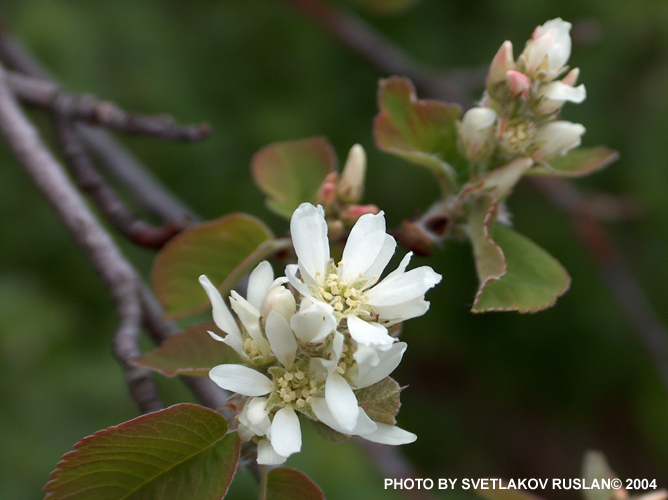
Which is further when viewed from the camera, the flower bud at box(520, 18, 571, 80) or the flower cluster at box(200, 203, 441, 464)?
the flower bud at box(520, 18, 571, 80)

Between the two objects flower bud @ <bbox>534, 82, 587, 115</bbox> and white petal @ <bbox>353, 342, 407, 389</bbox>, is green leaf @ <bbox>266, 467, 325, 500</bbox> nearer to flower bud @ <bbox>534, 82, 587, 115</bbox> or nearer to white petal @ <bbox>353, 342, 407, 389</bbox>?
white petal @ <bbox>353, 342, 407, 389</bbox>

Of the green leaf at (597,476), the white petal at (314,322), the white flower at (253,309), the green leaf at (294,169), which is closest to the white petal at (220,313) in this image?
the white flower at (253,309)

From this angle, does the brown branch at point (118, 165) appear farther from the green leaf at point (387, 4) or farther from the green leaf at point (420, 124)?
the green leaf at point (387, 4)

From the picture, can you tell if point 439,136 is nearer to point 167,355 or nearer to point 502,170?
point 502,170

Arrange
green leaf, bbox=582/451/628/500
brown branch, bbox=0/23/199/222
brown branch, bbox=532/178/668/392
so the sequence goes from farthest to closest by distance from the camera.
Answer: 1. brown branch, bbox=532/178/668/392
2. brown branch, bbox=0/23/199/222
3. green leaf, bbox=582/451/628/500

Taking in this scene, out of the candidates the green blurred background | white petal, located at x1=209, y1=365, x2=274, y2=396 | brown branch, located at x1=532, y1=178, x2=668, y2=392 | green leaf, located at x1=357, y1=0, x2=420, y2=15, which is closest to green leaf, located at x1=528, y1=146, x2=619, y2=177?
Result: white petal, located at x1=209, y1=365, x2=274, y2=396

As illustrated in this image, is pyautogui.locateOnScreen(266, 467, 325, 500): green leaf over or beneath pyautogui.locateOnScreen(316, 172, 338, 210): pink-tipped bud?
beneath

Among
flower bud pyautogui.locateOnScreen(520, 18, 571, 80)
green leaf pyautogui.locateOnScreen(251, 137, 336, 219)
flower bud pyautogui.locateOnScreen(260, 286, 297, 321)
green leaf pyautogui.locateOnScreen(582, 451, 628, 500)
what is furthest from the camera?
green leaf pyautogui.locateOnScreen(251, 137, 336, 219)
